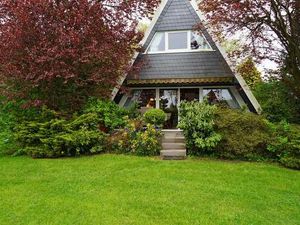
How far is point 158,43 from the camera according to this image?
1853 centimetres

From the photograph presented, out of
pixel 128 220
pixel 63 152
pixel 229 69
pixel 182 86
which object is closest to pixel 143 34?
pixel 182 86

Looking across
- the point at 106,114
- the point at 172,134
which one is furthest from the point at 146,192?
the point at 106,114

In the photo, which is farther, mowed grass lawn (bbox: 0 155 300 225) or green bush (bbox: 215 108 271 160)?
green bush (bbox: 215 108 271 160)

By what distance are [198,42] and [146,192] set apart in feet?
35.9

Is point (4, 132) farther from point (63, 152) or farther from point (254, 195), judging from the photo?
point (254, 195)

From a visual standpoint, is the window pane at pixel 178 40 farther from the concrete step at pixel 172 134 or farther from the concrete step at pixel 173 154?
the concrete step at pixel 173 154

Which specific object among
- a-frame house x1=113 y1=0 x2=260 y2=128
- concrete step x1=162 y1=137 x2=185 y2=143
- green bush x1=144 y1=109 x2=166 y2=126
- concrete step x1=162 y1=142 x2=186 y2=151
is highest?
a-frame house x1=113 y1=0 x2=260 y2=128

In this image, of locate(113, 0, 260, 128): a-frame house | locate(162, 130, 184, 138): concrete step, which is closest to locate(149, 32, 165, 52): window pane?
locate(113, 0, 260, 128): a-frame house

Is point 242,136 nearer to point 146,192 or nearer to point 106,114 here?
point 146,192

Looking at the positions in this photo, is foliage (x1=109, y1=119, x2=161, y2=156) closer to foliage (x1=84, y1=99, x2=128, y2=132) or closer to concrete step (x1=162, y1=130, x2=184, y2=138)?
foliage (x1=84, y1=99, x2=128, y2=132)

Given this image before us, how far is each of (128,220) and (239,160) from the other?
23.5ft

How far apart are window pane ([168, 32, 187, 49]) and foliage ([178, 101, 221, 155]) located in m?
5.15

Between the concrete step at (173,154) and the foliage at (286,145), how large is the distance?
3192mm

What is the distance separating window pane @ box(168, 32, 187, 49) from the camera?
1820cm
